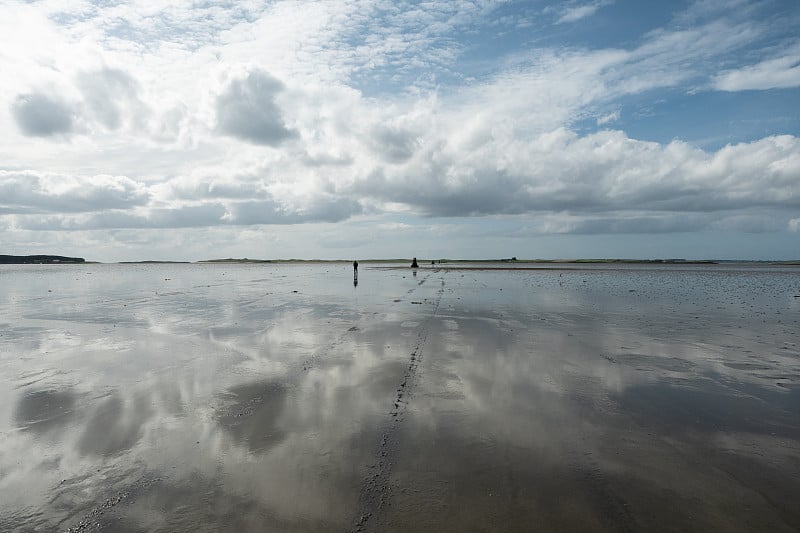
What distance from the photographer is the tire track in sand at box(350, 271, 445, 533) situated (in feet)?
17.8

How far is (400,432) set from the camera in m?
8.27

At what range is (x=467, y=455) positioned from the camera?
7.29 m

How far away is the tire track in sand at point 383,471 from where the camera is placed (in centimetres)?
542

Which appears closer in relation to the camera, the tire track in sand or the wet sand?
the tire track in sand

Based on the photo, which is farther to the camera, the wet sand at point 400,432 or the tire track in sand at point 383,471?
the wet sand at point 400,432

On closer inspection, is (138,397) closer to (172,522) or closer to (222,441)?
(222,441)

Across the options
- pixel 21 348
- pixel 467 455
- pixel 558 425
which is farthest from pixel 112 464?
pixel 21 348

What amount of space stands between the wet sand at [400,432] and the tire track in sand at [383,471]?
31 mm

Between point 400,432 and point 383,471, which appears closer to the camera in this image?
point 383,471

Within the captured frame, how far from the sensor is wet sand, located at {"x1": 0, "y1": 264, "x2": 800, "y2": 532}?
5.72m

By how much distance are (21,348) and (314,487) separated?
657 inches

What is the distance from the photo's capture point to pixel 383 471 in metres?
6.68

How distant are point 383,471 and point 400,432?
1605 millimetres

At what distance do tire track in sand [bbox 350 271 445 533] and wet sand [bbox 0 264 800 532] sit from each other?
0.03m
